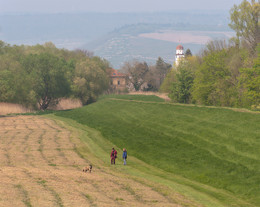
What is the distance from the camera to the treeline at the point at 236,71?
8067 cm

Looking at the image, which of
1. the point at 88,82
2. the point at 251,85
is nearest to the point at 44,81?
the point at 88,82

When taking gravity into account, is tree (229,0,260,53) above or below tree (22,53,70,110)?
above

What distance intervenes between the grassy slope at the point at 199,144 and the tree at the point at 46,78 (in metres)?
41.3

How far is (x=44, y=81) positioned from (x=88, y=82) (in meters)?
15.3

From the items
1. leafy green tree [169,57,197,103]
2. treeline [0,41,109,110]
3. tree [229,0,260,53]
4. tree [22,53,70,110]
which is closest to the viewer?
tree [229,0,260,53]

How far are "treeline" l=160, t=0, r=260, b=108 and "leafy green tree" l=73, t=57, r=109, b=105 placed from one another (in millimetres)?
37804

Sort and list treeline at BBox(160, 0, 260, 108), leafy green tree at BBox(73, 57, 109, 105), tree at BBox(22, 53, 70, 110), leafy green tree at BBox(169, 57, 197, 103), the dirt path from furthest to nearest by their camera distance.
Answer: leafy green tree at BBox(73, 57, 109, 105), tree at BBox(22, 53, 70, 110), leafy green tree at BBox(169, 57, 197, 103), treeline at BBox(160, 0, 260, 108), the dirt path

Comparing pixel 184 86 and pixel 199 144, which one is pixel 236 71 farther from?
pixel 199 144

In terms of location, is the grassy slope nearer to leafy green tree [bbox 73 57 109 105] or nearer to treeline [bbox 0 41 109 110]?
treeline [bbox 0 41 109 110]

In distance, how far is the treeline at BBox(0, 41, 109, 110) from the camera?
11503 cm

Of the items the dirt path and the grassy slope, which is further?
the grassy slope

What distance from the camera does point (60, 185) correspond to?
27391mm

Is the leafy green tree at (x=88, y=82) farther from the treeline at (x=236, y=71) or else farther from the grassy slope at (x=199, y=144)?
the grassy slope at (x=199, y=144)

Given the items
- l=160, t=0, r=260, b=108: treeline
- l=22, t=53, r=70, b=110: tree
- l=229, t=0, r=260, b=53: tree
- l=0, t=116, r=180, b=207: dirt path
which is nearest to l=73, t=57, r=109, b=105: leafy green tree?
l=22, t=53, r=70, b=110: tree
